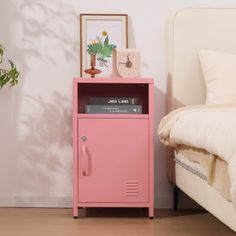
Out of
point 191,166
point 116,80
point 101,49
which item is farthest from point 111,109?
point 191,166

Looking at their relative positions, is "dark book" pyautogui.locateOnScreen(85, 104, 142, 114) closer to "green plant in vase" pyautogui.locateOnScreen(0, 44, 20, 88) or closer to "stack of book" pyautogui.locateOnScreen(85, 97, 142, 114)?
"stack of book" pyautogui.locateOnScreen(85, 97, 142, 114)

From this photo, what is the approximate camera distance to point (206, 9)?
2.84 meters

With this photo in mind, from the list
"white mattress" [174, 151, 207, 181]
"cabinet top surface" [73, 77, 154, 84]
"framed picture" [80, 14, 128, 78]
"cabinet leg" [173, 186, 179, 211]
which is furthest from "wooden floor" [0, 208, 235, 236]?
"framed picture" [80, 14, 128, 78]

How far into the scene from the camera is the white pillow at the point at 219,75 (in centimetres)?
258

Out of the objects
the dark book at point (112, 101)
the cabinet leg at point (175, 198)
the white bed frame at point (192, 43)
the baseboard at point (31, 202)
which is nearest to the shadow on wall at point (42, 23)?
the dark book at point (112, 101)

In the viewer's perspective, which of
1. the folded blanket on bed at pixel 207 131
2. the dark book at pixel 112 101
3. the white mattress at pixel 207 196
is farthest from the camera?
the dark book at pixel 112 101

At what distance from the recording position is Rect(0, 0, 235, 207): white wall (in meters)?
2.93

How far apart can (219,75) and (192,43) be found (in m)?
0.30

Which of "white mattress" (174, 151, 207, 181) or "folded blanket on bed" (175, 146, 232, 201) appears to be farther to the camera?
"white mattress" (174, 151, 207, 181)

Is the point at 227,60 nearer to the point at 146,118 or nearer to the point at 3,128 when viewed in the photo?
the point at 146,118

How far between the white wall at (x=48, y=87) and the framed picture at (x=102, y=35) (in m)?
0.05

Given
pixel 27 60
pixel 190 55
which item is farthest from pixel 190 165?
pixel 27 60

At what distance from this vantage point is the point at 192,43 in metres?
2.83

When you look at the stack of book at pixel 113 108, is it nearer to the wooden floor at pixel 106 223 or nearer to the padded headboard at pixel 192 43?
the padded headboard at pixel 192 43
